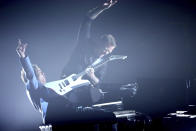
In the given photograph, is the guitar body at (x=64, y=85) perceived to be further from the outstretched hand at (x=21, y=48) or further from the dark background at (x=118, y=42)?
the outstretched hand at (x=21, y=48)

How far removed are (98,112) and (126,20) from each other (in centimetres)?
126

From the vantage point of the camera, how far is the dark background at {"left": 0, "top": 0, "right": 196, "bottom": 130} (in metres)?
3.58

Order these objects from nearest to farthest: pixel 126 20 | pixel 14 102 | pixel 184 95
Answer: pixel 14 102 < pixel 184 95 < pixel 126 20

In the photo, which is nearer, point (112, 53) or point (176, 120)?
point (176, 120)

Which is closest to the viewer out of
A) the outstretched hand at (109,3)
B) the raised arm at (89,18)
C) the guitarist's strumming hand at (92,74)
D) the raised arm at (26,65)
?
the raised arm at (26,65)

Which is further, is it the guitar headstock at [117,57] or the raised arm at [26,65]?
the guitar headstock at [117,57]

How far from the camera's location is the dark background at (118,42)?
3.58 metres

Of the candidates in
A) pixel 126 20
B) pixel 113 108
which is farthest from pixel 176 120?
pixel 126 20

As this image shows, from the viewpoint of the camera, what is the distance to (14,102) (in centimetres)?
357

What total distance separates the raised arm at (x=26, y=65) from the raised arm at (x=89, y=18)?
680 mm

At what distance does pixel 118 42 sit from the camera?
3953 millimetres

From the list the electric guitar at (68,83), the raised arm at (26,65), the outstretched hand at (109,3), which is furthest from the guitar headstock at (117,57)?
the raised arm at (26,65)

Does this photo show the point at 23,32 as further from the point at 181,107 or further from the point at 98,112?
the point at 181,107

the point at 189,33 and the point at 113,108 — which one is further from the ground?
the point at 189,33
